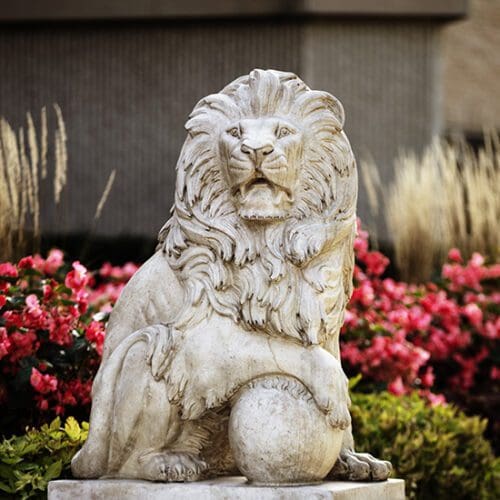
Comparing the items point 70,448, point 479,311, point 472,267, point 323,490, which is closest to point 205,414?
point 323,490

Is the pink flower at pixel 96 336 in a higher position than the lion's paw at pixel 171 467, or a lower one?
higher

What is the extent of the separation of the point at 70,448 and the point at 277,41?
8.06 metres

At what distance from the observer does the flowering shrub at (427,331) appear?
291 inches

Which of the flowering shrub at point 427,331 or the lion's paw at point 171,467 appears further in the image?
the flowering shrub at point 427,331

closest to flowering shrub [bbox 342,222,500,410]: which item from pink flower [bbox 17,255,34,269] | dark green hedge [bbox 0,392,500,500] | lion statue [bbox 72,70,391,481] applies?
dark green hedge [bbox 0,392,500,500]

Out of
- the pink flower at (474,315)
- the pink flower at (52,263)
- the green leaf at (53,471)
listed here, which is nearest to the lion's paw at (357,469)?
the green leaf at (53,471)

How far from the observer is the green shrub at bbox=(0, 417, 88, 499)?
15.3ft

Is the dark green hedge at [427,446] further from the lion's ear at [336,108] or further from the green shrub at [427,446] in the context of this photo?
the lion's ear at [336,108]

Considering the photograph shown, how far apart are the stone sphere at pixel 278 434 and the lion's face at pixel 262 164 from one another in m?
0.56

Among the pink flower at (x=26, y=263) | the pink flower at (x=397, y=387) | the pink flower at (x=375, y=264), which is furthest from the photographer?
the pink flower at (x=375, y=264)

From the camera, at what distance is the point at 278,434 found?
3.98 m

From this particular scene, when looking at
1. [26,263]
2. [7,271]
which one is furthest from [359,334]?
[7,271]

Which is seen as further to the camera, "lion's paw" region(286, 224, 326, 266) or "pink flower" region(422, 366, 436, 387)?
"pink flower" region(422, 366, 436, 387)

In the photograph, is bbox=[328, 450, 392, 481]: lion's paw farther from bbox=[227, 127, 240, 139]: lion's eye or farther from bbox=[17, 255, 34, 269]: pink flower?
bbox=[17, 255, 34, 269]: pink flower
